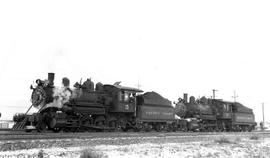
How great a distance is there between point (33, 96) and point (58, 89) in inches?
78.2

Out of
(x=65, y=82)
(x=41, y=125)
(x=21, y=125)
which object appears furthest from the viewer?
(x=65, y=82)

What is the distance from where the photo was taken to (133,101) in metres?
22.8

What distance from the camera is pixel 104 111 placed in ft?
68.7

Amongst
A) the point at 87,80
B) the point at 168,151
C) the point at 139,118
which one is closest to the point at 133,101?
the point at 139,118

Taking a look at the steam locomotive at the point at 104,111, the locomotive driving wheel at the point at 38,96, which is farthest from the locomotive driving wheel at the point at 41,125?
the locomotive driving wheel at the point at 38,96

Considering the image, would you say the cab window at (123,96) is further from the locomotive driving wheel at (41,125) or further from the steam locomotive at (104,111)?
the locomotive driving wheel at (41,125)

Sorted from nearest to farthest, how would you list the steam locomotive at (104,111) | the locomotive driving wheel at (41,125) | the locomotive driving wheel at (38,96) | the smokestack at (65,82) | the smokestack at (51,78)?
the locomotive driving wheel at (41,125) < the steam locomotive at (104,111) < the locomotive driving wheel at (38,96) < the smokestack at (51,78) < the smokestack at (65,82)

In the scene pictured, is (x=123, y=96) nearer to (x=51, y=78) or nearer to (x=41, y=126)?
(x=51, y=78)

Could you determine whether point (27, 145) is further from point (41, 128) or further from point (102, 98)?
point (102, 98)

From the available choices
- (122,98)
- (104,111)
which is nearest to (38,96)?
(104,111)

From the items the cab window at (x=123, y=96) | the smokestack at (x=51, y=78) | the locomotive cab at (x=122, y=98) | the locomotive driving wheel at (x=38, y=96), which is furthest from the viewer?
the cab window at (x=123, y=96)

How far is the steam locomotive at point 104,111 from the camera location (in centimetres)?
1872

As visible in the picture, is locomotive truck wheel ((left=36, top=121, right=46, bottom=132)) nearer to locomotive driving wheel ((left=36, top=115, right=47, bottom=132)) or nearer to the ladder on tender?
locomotive driving wheel ((left=36, top=115, right=47, bottom=132))

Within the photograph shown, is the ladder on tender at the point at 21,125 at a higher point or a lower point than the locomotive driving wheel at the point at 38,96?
lower
